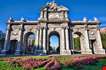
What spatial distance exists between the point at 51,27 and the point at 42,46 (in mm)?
5678

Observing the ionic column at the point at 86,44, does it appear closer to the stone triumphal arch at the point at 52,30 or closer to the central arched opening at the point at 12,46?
Result: the stone triumphal arch at the point at 52,30

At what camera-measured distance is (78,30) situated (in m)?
40.4

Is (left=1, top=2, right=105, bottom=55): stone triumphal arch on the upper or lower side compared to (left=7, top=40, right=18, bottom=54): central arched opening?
upper

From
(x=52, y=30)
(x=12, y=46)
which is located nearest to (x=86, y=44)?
(x=52, y=30)

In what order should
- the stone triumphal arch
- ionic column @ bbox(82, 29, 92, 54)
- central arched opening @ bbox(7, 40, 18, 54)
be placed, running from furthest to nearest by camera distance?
central arched opening @ bbox(7, 40, 18, 54) < the stone triumphal arch < ionic column @ bbox(82, 29, 92, 54)

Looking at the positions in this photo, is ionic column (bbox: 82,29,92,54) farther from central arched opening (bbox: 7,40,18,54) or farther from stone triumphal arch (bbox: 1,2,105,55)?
central arched opening (bbox: 7,40,18,54)

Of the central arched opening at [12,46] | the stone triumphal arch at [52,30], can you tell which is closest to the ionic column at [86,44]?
the stone triumphal arch at [52,30]

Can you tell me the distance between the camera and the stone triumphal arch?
3853 cm

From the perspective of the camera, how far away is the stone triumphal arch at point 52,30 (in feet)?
126

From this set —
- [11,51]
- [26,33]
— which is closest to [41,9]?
[26,33]

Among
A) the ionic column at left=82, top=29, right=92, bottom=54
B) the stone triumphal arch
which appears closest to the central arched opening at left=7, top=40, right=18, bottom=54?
the stone triumphal arch

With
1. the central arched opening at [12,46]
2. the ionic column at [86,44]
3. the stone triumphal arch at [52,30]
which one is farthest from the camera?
the central arched opening at [12,46]

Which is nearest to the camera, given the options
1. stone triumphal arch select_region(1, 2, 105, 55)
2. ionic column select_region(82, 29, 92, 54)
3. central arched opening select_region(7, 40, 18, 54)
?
ionic column select_region(82, 29, 92, 54)

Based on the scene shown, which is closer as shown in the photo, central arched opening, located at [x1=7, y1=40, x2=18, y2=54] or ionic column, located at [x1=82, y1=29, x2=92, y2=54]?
ionic column, located at [x1=82, y1=29, x2=92, y2=54]
